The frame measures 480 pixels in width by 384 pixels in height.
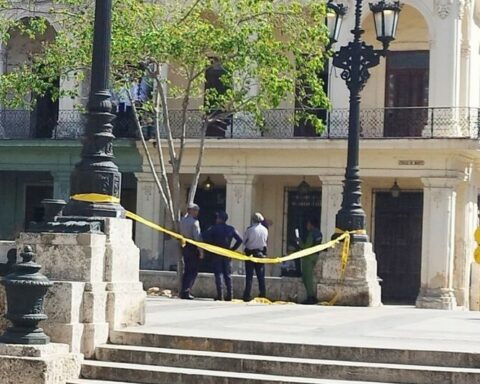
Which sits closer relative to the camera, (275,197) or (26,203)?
(275,197)

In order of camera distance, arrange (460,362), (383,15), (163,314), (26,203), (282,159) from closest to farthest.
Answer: (460,362)
(163,314)
(383,15)
(282,159)
(26,203)

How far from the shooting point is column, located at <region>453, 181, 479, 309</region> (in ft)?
107

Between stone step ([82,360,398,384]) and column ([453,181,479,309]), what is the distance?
2159 centimetres

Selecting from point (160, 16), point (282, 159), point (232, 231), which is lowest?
point (232, 231)

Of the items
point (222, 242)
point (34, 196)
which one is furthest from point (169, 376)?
point (34, 196)

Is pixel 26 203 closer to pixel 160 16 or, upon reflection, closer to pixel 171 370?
pixel 160 16

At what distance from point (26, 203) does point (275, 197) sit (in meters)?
8.70

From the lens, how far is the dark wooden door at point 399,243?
1326 inches

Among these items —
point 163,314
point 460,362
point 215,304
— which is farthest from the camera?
point 215,304

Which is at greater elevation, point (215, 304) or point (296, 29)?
point (296, 29)

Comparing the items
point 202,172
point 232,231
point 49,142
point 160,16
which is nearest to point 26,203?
point 49,142

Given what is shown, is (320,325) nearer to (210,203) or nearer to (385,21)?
(385,21)

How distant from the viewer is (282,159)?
34.0m

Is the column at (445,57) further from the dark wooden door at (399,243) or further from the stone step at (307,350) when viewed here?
the stone step at (307,350)
